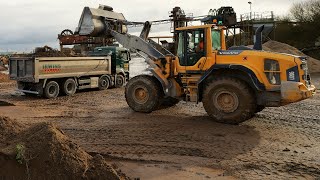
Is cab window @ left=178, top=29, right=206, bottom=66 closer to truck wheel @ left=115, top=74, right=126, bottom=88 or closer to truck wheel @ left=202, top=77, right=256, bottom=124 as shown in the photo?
truck wheel @ left=202, top=77, right=256, bottom=124

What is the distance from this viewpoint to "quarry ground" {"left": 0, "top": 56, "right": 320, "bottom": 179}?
18.7ft

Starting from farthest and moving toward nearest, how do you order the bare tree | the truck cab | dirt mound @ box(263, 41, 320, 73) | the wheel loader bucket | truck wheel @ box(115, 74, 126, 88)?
the bare tree, dirt mound @ box(263, 41, 320, 73), truck wheel @ box(115, 74, 126, 88), the truck cab, the wheel loader bucket

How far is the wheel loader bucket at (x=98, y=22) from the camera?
448 inches

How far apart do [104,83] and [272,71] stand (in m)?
10.5

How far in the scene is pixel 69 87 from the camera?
1529cm

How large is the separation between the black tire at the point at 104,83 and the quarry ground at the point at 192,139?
196 inches

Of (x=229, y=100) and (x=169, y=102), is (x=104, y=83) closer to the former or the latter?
(x=169, y=102)

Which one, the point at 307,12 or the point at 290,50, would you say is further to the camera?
the point at 307,12

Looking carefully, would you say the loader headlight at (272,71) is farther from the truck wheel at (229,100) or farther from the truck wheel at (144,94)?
the truck wheel at (144,94)

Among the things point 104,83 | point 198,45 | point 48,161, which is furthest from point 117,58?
point 48,161

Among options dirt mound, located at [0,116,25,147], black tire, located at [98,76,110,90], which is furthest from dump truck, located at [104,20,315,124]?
black tire, located at [98,76,110,90]

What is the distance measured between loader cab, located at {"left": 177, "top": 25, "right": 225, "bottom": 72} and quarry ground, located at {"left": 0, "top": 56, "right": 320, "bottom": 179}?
157cm

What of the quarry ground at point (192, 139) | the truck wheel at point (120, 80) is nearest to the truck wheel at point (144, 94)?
the quarry ground at point (192, 139)

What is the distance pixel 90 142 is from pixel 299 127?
5.04 m
